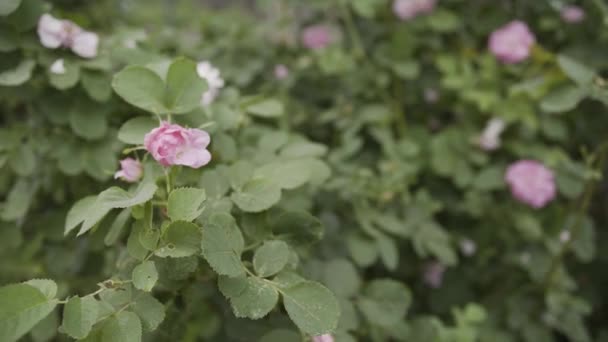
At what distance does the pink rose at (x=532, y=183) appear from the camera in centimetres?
171

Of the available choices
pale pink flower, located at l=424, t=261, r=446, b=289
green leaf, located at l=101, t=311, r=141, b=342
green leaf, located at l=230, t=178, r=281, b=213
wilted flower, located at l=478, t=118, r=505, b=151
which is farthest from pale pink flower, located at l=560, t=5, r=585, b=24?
green leaf, located at l=101, t=311, r=141, b=342

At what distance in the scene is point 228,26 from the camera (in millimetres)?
2156

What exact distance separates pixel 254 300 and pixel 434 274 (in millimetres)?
1264

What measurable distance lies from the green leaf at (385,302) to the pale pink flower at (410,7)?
104 centimetres

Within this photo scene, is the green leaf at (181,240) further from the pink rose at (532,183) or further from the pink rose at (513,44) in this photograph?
the pink rose at (513,44)

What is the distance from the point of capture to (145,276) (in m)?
0.82

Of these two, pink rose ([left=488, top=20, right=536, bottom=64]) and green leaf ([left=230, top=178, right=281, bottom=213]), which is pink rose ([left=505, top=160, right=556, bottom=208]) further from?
green leaf ([left=230, top=178, right=281, bottom=213])

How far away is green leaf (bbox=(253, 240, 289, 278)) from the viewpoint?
0.92 metres

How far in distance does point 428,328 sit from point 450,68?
0.90 m

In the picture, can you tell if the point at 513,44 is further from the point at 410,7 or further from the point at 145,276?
the point at 145,276

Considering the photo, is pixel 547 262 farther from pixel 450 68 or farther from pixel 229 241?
pixel 229 241

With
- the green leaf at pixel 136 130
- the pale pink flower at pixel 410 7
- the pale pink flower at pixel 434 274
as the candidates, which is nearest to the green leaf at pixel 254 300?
the green leaf at pixel 136 130

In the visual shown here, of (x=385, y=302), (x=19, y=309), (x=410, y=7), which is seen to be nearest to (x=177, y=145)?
(x=19, y=309)

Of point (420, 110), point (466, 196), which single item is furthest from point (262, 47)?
point (466, 196)
